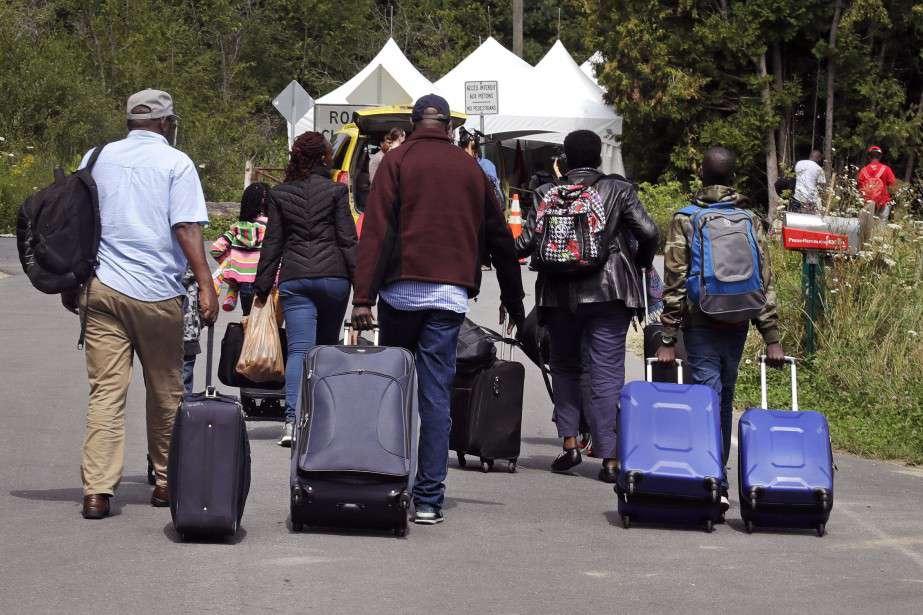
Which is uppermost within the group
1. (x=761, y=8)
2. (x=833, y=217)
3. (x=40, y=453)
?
(x=761, y=8)

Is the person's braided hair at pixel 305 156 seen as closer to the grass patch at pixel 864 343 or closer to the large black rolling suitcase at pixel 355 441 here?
the large black rolling suitcase at pixel 355 441

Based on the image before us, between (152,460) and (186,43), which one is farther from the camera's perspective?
(186,43)

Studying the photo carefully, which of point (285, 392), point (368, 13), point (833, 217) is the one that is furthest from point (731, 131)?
point (368, 13)

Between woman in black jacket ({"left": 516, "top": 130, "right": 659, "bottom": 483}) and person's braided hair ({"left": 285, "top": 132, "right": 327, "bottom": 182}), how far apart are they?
144 cm

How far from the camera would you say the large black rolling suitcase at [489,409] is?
8.80 m

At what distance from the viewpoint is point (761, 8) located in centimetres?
3044

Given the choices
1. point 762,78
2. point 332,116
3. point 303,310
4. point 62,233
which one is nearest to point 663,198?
point 762,78

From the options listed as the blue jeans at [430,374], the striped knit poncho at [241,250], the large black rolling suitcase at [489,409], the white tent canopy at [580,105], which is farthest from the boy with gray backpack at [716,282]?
the white tent canopy at [580,105]

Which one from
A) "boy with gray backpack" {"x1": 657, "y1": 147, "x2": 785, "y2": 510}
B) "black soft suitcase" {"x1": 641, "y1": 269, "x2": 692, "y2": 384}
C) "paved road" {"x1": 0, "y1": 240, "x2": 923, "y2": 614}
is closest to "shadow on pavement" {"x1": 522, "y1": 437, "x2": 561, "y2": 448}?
"black soft suitcase" {"x1": 641, "y1": 269, "x2": 692, "y2": 384}

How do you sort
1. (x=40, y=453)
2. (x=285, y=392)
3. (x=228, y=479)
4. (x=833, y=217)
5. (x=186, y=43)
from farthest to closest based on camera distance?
(x=186, y=43), (x=833, y=217), (x=285, y=392), (x=40, y=453), (x=228, y=479)

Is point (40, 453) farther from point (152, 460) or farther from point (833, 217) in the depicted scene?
point (833, 217)

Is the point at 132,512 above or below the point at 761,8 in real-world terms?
below

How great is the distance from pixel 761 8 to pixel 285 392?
2224cm

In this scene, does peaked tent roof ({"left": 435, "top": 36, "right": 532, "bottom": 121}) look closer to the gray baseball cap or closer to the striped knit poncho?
the striped knit poncho
